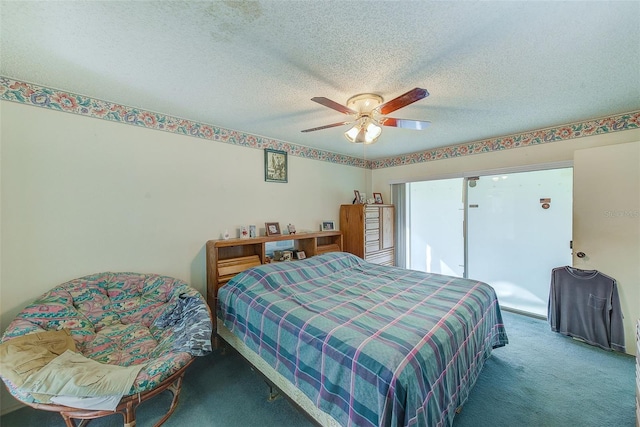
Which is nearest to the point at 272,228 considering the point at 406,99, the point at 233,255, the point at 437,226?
the point at 233,255

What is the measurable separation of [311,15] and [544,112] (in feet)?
8.92

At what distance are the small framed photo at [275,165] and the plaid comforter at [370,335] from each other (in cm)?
132

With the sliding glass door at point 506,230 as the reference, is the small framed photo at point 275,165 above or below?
above

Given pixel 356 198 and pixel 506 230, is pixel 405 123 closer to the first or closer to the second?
pixel 356 198

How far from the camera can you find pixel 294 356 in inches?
65.0

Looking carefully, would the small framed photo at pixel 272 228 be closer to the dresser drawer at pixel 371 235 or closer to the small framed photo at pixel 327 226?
the small framed photo at pixel 327 226

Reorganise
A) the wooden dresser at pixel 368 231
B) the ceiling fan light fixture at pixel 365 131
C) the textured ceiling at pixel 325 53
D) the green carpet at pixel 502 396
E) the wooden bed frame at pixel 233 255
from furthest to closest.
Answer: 1. the wooden dresser at pixel 368 231
2. the wooden bed frame at pixel 233 255
3. the ceiling fan light fixture at pixel 365 131
4. the green carpet at pixel 502 396
5. the textured ceiling at pixel 325 53

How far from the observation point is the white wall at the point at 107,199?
6.18 ft

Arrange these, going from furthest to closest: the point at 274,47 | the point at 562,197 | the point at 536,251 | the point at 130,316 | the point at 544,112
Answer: the point at 536,251 → the point at 562,197 → the point at 544,112 → the point at 130,316 → the point at 274,47

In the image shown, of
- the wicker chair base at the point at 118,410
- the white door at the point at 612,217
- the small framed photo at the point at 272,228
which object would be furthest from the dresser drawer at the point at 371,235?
the wicker chair base at the point at 118,410

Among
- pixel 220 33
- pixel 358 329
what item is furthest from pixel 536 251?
pixel 220 33

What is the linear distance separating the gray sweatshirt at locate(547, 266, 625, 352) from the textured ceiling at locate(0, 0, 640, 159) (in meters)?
1.83

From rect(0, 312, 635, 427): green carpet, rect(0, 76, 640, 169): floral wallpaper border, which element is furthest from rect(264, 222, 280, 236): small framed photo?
rect(0, 312, 635, 427): green carpet

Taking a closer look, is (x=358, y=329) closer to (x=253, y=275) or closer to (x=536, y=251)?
(x=253, y=275)
